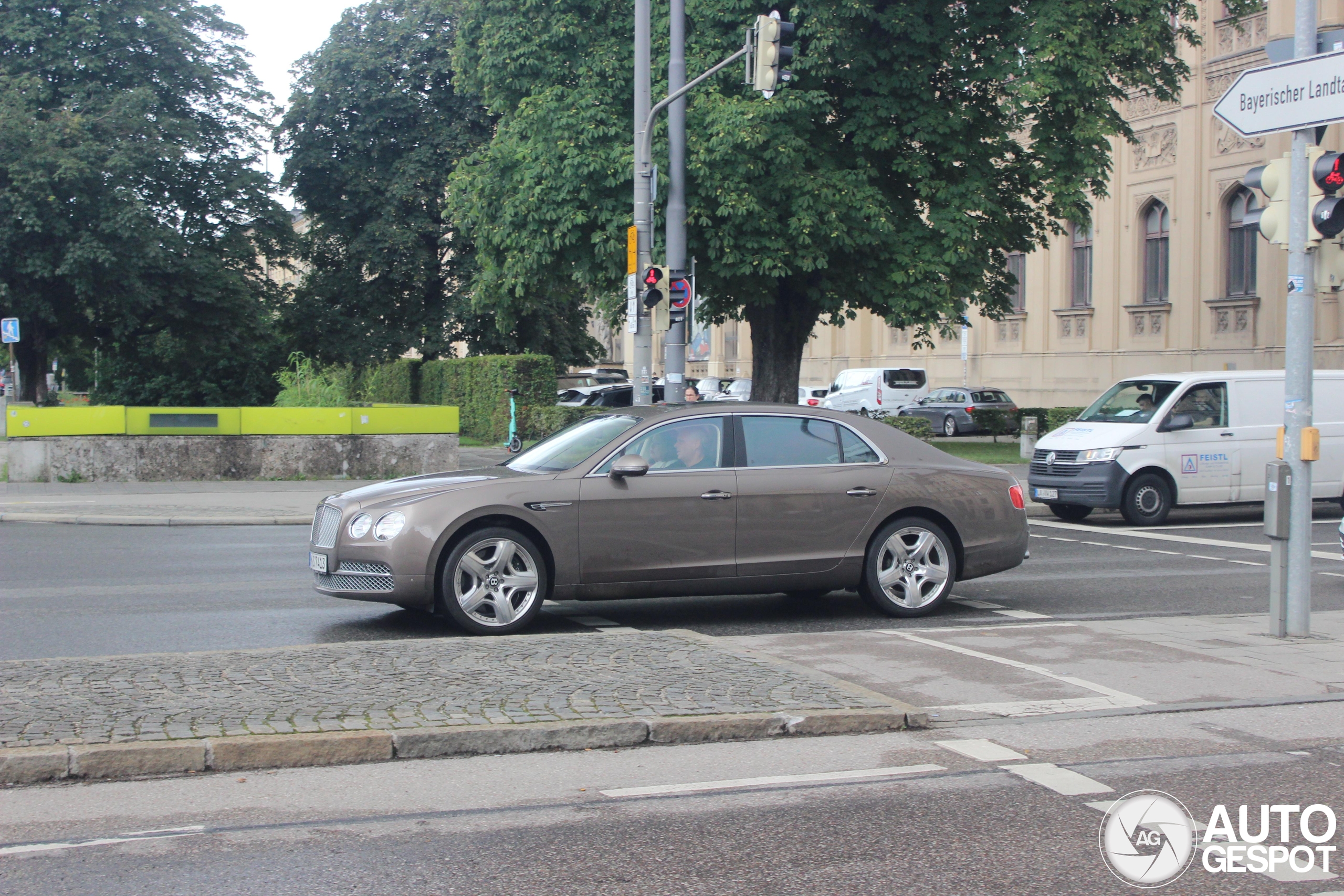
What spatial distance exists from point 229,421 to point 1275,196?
17.5 meters

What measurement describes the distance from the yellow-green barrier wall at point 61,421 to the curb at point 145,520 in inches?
173

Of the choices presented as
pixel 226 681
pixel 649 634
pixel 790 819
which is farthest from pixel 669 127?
pixel 790 819

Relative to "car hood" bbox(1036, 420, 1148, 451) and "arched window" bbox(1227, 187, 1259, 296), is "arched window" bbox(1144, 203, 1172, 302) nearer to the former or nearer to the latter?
"arched window" bbox(1227, 187, 1259, 296)

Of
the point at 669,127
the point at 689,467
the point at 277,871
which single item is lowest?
the point at 277,871

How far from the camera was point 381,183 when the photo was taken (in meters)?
42.5

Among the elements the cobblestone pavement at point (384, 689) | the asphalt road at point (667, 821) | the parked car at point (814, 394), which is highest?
the parked car at point (814, 394)

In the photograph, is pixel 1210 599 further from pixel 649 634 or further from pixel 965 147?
pixel 965 147

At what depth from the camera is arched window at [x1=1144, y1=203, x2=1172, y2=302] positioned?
3872 cm

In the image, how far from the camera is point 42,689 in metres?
6.56

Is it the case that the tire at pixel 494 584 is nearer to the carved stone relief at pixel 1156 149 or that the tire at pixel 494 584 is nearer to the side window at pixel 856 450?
the side window at pixel 856 450

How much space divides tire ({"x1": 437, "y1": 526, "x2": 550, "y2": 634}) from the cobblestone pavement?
2.51ft

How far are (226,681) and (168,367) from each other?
42.2 m

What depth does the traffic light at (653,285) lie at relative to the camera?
1792 centimetres

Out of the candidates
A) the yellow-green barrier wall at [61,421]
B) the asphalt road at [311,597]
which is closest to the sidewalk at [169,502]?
the yellow-green barrier wall at [61,421]
